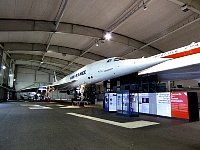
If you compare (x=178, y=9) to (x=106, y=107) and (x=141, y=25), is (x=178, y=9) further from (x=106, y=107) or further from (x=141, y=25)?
(x=106, y=107)

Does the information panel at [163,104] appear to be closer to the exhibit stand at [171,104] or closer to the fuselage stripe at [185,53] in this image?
the exhibit stand at [171,104]

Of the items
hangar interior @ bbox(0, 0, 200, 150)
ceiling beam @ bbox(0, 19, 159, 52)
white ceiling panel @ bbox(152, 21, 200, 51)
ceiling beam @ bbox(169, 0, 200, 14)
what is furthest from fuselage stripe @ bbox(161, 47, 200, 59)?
ceiling beam @ bbox(0, 19, 159, 52)

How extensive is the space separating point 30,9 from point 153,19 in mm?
10163

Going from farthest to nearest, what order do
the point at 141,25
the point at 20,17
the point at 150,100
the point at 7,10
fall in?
the point at 141,25 → the point at 20,17 → the point at 7,10 → the point at 150,100

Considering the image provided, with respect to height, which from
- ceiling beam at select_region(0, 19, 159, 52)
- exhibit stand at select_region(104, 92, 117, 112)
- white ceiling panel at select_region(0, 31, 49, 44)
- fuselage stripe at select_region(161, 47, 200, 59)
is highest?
white ceiling panel at select_region(0, 31, 49, 44)

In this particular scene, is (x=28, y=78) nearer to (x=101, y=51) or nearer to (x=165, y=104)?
(x=101, y=51)

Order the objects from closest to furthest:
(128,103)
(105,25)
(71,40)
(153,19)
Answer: (128,103)
(153,19)
(105,25)
(71,40)

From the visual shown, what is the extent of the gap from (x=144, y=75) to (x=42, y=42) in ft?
52.9

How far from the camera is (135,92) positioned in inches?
462

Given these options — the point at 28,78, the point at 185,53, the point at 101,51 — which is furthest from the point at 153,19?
the point at 28,78

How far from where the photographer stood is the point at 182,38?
1864 cm

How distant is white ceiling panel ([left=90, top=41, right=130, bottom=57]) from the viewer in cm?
2289

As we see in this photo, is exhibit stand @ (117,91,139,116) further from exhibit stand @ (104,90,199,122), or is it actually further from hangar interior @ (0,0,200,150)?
hangar interior @ (0,0,200,150)

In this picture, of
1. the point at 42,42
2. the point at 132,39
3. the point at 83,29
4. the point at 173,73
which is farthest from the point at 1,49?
the point at 173,73
